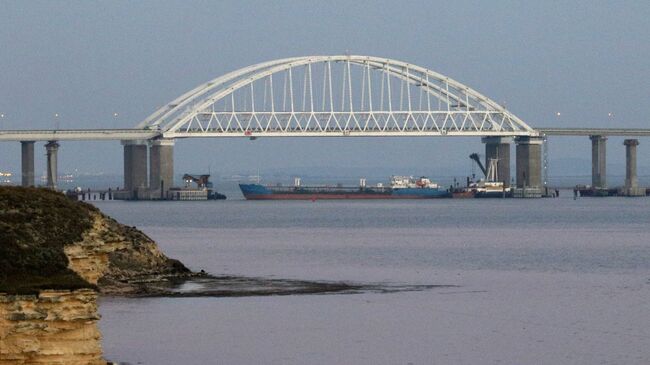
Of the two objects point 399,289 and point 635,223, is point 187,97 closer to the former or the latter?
point 635,223

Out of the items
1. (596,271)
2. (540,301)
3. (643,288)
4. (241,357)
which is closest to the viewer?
(241,357)

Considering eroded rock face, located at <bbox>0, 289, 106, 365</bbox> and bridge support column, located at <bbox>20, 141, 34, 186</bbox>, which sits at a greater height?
bridge support column, located at <bbox>20, 141, 34, 186</bbox>

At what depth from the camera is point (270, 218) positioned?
5192 inches

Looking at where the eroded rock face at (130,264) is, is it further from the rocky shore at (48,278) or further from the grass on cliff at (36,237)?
the rocky shore at (48,278)

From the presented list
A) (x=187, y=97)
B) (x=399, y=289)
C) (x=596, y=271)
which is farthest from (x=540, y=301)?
(x=187, y=97)

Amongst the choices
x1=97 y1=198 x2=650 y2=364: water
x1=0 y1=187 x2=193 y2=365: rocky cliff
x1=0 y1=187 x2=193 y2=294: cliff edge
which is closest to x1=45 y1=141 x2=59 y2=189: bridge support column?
x1=97 y1=198 x2=650 y2=364: water

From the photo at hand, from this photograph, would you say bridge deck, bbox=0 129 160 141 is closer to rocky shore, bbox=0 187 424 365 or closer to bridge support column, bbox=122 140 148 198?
bridge support column, bbox=122 140 148 198

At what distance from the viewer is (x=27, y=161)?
18050 centimetres

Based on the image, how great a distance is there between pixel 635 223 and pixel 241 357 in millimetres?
84732

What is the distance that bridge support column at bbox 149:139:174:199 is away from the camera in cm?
18225

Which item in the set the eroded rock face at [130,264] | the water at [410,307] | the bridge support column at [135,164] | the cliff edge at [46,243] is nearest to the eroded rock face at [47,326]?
the cliff edge at [46,243]

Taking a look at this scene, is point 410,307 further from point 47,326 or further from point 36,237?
point 47,326

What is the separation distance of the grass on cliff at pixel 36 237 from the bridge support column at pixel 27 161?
143 metres

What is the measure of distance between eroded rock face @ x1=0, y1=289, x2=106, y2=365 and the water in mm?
9418
